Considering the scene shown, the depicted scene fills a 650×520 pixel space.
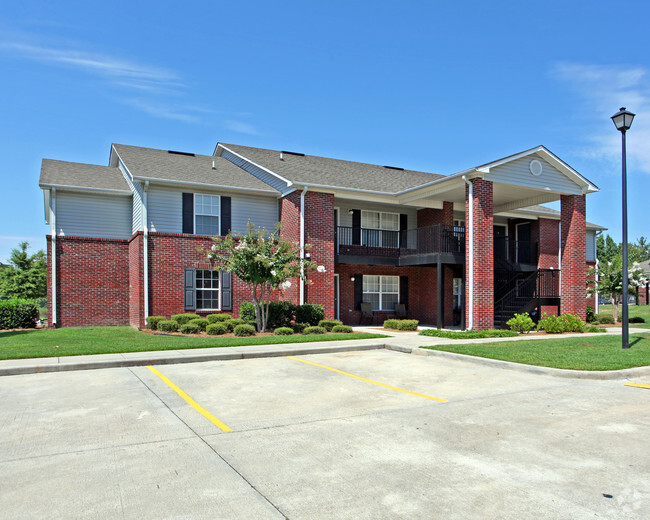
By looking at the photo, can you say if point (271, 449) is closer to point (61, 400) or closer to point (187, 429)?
point (187, 429)

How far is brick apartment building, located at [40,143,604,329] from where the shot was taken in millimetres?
18516

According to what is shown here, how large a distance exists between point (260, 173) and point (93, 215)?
22.9ft

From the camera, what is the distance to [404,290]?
77.6 feet

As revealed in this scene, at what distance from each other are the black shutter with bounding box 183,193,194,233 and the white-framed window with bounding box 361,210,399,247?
23.7 ft

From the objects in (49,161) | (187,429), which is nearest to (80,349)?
(187,429)

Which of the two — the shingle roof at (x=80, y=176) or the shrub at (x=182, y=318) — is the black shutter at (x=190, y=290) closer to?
the shrub at (x=182, y=318)

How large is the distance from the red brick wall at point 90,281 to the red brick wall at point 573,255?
17356mm

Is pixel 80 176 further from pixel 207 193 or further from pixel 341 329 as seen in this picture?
pixel 341 329

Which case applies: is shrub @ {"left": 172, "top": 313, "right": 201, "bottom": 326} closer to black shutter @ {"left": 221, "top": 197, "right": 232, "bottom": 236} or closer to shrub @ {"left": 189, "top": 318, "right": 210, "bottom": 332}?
shrub @ {"left": 189, "top": 318, "right": 210, "bottom": 332}

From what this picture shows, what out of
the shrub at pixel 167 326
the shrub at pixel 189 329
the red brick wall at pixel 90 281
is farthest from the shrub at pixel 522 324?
the red brick wall at pixel 90 281

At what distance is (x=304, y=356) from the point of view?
12727mm

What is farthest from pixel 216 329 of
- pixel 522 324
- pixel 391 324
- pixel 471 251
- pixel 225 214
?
pixel 522 324

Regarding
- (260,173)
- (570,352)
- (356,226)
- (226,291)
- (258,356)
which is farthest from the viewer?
(356,226)

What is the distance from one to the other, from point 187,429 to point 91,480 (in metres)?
1.67
